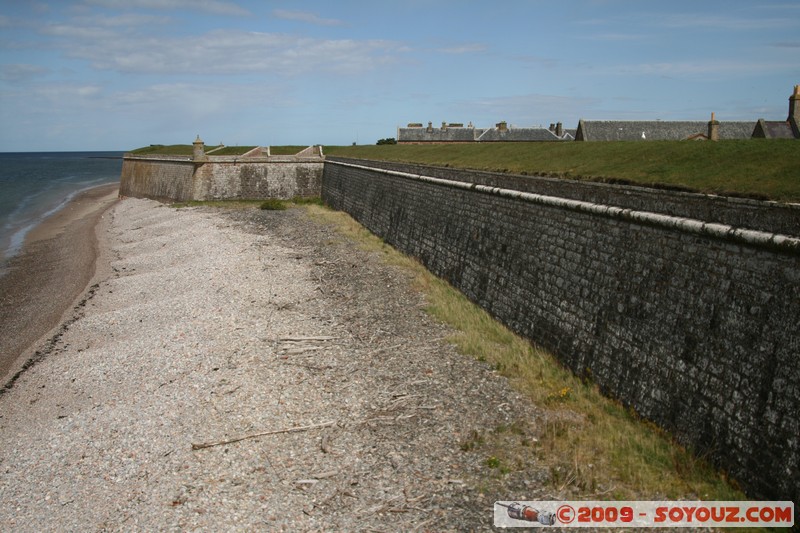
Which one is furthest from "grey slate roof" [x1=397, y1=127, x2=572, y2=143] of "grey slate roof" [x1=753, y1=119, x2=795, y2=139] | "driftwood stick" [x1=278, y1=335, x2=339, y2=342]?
"driftwood stick" [x1=278, y1=335, x2=339, y2=342]

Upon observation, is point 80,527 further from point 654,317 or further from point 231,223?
point 231,223

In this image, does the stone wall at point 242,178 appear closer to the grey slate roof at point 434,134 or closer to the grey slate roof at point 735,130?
the grey slate roof at point 434,134

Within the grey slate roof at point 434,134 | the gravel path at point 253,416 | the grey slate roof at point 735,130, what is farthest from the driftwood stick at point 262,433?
the grey slate roof at point 434,134

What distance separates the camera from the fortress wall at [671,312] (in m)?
6.81

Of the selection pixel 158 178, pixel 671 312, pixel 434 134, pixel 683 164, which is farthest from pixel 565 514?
pixel 434 134

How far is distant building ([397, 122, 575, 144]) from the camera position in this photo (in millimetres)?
45781

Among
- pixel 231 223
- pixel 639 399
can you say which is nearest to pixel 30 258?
pixel 231 223

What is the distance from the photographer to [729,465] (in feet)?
23.9

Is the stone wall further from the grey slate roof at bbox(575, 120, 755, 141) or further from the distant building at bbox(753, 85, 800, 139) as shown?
the distant building at bbox(753, 85, 800, 139)

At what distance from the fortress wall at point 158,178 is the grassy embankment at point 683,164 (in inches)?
942

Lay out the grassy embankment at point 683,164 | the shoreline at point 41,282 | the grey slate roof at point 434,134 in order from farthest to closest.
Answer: the grey slate roof at point 434,134
the shoreline at point 41,282
the grassy embankment at point 683,164

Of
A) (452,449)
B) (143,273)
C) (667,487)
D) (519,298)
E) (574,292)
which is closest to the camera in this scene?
(667,487)

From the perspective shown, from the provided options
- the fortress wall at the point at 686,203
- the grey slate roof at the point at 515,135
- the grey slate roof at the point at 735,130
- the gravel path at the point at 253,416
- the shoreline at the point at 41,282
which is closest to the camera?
the fortress wall at the point at 686,203

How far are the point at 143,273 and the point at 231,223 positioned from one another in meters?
8.89
